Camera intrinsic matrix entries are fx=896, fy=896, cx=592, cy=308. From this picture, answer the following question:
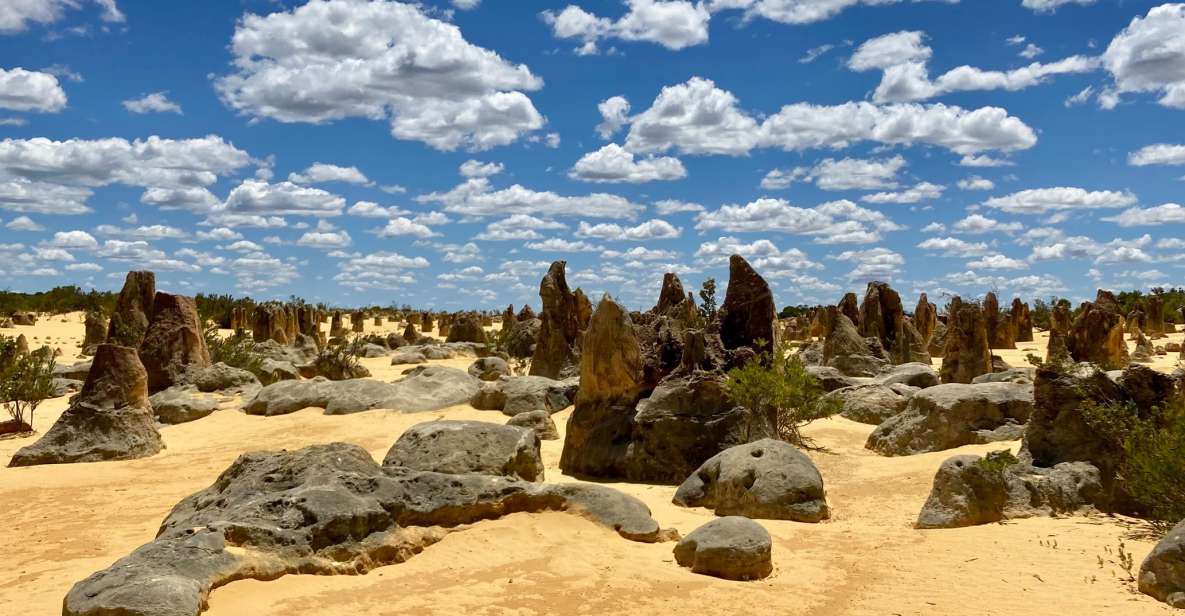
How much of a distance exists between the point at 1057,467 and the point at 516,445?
630 centimetres

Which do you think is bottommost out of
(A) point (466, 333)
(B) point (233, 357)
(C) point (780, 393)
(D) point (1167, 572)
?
(D) point (1167, 572)

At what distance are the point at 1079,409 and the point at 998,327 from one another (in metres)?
27.4

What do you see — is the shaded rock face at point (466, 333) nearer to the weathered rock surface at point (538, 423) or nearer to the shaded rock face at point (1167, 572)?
the weathered rock surface at point (538, 423)

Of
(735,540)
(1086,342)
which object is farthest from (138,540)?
(1086,342)

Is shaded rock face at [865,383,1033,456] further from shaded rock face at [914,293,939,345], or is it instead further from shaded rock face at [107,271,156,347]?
shaded rock face at [914,293,939,345]

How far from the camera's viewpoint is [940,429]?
46.3ft

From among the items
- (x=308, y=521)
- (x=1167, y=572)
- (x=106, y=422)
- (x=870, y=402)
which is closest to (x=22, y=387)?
(x=106, y=422)

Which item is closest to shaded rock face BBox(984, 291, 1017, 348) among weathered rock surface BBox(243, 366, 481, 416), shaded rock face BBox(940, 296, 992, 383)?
shaded rock face BBox(940, 296, 992, 383)

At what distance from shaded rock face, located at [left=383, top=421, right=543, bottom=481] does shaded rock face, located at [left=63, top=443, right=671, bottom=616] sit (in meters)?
1.27

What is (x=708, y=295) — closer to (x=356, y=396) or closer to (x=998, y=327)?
(x=356, y=396)

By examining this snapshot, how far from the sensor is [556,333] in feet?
78.5

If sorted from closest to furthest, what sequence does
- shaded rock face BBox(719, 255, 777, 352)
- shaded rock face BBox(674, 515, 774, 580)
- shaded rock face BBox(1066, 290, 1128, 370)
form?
shaded rock face BBox(674, 515, 774, 580)
shaded rock face BBox(719, 255, 777, 352)
shaded rock face BBox(1066, 290, 1128, 370)

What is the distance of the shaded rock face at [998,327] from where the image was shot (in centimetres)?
3444

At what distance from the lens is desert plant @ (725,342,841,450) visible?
1312cm
